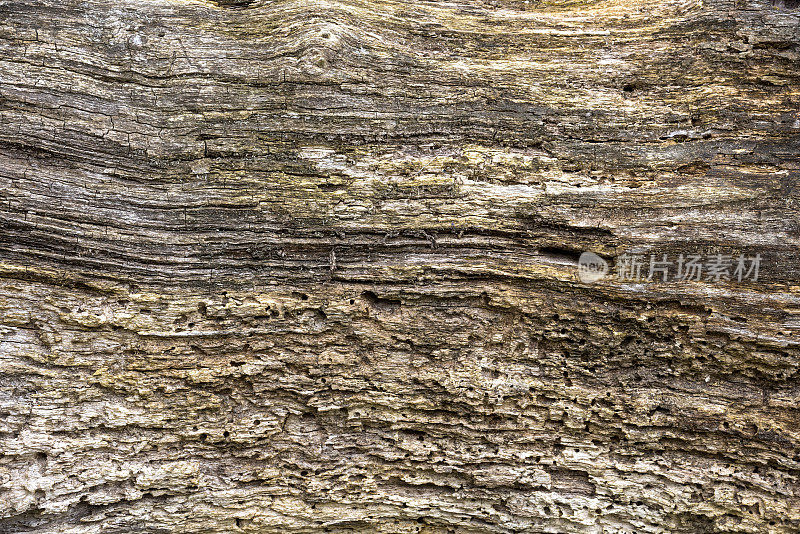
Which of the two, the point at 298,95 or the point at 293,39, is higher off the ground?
the point at 293,39

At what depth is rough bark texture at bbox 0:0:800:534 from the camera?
3885mm

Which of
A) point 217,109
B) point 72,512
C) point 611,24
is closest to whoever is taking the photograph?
point 72,512

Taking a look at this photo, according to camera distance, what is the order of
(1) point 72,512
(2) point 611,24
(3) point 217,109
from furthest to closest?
(2) point 611,24 < (3) point 217,109 < (1) point 72,512

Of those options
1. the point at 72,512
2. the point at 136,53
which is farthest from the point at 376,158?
the point at 72,512

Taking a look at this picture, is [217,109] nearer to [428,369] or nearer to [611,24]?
[428,369]

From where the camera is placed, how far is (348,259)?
4039mm

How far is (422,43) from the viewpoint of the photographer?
14.1ft

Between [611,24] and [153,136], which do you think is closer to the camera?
[153,136]

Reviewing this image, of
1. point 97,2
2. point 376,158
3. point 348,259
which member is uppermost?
point 97,2

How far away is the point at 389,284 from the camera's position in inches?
159

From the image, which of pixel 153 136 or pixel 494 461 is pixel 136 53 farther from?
pixel 494 461

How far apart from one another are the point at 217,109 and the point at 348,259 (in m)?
1.66

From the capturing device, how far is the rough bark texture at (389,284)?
12.7 feet

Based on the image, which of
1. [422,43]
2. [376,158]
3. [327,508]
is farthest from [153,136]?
[327,508]
